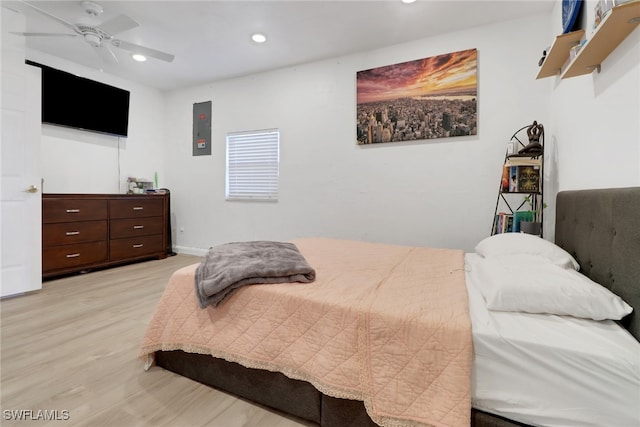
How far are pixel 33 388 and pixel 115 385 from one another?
398 millimetres

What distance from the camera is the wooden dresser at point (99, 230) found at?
11.1 ft

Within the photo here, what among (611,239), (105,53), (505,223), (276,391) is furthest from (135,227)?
(611,239)

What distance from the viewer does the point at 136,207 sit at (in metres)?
4.26

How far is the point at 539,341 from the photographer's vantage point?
3.18 feet

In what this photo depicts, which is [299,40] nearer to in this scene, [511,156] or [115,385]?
[511,156]

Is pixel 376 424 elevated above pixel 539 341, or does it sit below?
below

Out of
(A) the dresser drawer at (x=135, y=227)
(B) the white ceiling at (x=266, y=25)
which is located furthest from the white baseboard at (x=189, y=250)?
(B) the white ceiling at (x=266, y=25)

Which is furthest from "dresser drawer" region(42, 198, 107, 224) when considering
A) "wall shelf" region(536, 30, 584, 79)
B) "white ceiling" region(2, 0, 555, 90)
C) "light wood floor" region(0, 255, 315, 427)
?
"wall shelf" region(536, 30, 584, 79)

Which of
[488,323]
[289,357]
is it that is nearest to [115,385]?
[289,357]

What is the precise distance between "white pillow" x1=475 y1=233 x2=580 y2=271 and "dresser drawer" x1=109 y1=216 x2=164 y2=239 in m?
4.30

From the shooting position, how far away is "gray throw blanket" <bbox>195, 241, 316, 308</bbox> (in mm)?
1436

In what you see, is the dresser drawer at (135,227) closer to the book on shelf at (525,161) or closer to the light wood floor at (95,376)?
the light wood floor at (95,376)

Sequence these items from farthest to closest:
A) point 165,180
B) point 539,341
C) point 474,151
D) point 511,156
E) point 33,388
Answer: point 165,180 < point 474,151 < point 511,156 < point 33,388 < point 539,341

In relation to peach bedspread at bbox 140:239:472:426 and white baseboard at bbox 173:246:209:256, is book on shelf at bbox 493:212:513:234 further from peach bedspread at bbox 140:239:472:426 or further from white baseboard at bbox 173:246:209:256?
white baseboard at bbox 173:246:209:256
